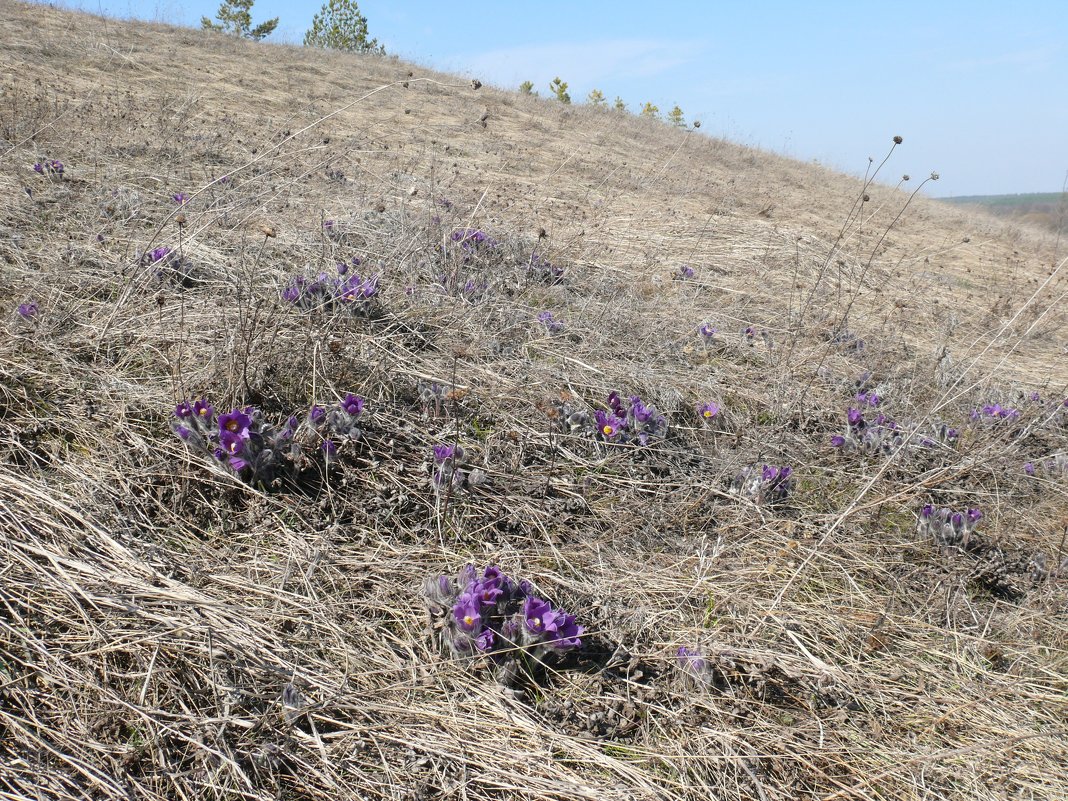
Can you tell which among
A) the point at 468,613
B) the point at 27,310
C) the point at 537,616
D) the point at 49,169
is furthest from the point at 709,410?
the point at 49,169

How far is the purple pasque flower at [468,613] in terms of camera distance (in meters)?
1.93

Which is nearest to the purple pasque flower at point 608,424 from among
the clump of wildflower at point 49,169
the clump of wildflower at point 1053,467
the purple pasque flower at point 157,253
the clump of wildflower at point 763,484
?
the clump of wildflower at point 763,484

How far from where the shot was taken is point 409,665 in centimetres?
194

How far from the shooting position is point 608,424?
3.04 m

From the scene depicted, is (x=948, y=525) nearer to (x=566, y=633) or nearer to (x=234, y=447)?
(x=566, y=633)

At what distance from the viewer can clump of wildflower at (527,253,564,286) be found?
15.5ft

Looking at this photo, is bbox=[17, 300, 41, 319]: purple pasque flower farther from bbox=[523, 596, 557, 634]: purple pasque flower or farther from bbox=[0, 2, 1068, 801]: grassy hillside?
bbox=[523, 596, 557, 634]: purple pasque flower

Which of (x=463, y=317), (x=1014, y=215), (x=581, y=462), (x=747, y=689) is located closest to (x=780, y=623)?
(x=747, y=689)

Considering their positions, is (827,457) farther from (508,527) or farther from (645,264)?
(645,264)

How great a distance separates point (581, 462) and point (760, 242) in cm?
530

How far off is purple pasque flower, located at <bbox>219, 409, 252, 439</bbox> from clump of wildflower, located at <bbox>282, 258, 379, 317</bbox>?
2.65 ft

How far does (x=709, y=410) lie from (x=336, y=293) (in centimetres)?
184

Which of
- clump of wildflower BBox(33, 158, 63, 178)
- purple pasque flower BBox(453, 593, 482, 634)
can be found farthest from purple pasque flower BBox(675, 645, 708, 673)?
clump of wildflower BBox(33, 158, 63, 178)

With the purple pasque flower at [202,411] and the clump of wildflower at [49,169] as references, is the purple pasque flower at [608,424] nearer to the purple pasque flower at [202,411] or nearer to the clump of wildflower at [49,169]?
the purple pasque flower at [202,411]
